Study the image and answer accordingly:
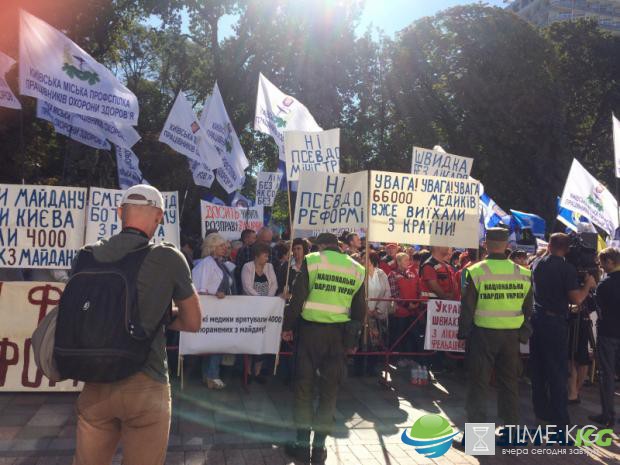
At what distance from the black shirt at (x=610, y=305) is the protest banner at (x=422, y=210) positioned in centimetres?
168

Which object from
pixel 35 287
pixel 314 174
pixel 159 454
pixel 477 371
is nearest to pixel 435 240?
pixel 314 174

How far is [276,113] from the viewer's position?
9.89m

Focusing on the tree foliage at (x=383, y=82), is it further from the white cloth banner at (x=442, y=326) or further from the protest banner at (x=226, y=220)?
the white cloth banner at (x=442, y=326)

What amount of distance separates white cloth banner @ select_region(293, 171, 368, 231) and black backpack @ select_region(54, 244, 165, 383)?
4436 mm

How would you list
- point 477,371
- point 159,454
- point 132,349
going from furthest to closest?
point 477,371
point 159,454
point 132,349

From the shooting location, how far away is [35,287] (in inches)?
259

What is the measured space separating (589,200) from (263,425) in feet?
23.5

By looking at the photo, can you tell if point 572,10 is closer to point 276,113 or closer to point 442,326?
point 276,113

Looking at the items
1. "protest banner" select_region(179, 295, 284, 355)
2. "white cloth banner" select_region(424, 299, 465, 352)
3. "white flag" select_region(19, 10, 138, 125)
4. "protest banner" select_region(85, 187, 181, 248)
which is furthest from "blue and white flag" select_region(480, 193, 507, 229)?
"white flag" select_region(19, 10, 138, 125)

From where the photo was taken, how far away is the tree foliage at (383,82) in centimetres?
2695

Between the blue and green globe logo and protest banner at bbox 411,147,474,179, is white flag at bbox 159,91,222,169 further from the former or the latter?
the blue and green globe logo

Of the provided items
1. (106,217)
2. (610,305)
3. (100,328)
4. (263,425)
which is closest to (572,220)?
(610,305)

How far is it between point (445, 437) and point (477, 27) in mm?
30912

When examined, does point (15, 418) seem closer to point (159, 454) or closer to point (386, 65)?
point (159, 454)
